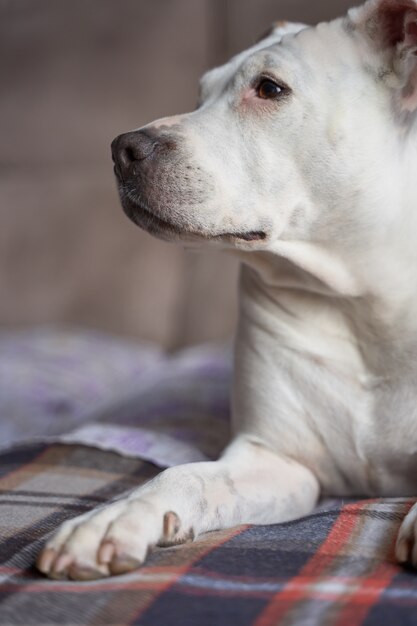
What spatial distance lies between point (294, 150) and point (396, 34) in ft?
0.80

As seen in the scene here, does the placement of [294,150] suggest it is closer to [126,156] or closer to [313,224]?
[313,224]

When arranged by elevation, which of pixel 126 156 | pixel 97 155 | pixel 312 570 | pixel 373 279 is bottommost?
pixel 312 570

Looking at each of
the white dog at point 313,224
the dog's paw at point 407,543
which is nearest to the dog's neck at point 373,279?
the white dog at point 313,224

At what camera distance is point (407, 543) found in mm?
1028

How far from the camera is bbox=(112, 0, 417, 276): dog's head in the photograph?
4.23ft

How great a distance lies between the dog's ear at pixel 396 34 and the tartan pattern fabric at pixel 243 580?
23.6 inches

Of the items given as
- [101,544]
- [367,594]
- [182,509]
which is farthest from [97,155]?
[367,594]

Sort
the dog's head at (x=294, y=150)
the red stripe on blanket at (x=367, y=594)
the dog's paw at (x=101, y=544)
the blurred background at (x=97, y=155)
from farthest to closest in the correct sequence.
A: 1. the blurred background at (x=97, y=155)
2. the dog's head at (x=294, y=150)
3. the dog's paw at (x=101, y=544)
4. the red stripe on blanket at (x=367, y=594)

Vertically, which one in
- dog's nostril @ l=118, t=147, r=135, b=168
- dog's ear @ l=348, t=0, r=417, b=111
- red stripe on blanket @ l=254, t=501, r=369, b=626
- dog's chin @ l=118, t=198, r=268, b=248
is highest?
dog's ear @ l=348, t=0, r=417, b=111

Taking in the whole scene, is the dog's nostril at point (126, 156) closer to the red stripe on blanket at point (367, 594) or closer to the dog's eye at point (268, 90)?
the dog's eye at point (268, 90)

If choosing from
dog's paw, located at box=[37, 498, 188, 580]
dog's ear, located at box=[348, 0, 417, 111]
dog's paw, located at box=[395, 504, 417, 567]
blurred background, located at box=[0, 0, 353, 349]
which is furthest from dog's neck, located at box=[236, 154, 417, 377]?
blurred background, located at box=[0, 0, 353, 349]

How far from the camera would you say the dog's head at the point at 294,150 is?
1288mm

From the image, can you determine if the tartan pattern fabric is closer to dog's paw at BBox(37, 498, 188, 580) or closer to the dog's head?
dog's paw at BBox(37, 498, 188, 580)

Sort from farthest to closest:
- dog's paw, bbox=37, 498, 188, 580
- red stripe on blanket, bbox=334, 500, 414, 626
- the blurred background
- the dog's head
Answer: the blurred background
the dog's head
dog's paw, bbox=37, 498, 188, 580
red stripe on blanket, bbox=334, 500, 414, 626
